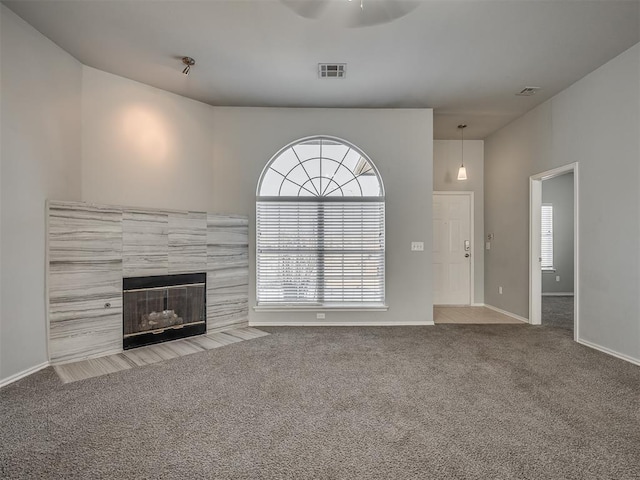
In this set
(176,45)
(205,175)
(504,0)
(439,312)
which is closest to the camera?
(504,0)

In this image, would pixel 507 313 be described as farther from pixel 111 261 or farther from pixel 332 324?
pixel 111 261

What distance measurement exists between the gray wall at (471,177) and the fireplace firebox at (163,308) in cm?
443

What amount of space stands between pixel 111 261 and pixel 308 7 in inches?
120

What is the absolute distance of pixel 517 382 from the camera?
2.69m

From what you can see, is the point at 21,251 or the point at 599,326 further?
the point at 599,326

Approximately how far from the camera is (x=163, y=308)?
3814 mm

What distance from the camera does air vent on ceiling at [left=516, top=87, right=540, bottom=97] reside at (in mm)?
3990

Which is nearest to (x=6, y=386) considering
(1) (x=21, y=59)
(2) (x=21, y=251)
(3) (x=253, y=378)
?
(2) (x=21, y=251)

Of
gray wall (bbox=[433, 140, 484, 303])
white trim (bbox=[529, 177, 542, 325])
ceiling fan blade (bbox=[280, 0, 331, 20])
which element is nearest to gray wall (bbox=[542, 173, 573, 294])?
gray wall (bbox=[433, 140, 484, 303])

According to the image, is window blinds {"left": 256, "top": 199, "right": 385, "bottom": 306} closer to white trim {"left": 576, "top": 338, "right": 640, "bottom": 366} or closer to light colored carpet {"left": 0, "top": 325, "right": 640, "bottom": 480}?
light colored carpet {"left": 0, "top": 325, "right": 640, "bottom": 480}

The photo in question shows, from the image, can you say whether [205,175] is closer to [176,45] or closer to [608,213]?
[176,45]

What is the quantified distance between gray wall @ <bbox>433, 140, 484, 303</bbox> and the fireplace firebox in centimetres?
443

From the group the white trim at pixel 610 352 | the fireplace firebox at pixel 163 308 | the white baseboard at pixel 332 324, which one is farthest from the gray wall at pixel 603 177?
the fireplace firebox at pixel 163 308

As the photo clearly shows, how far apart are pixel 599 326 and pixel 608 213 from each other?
1.22 meters
